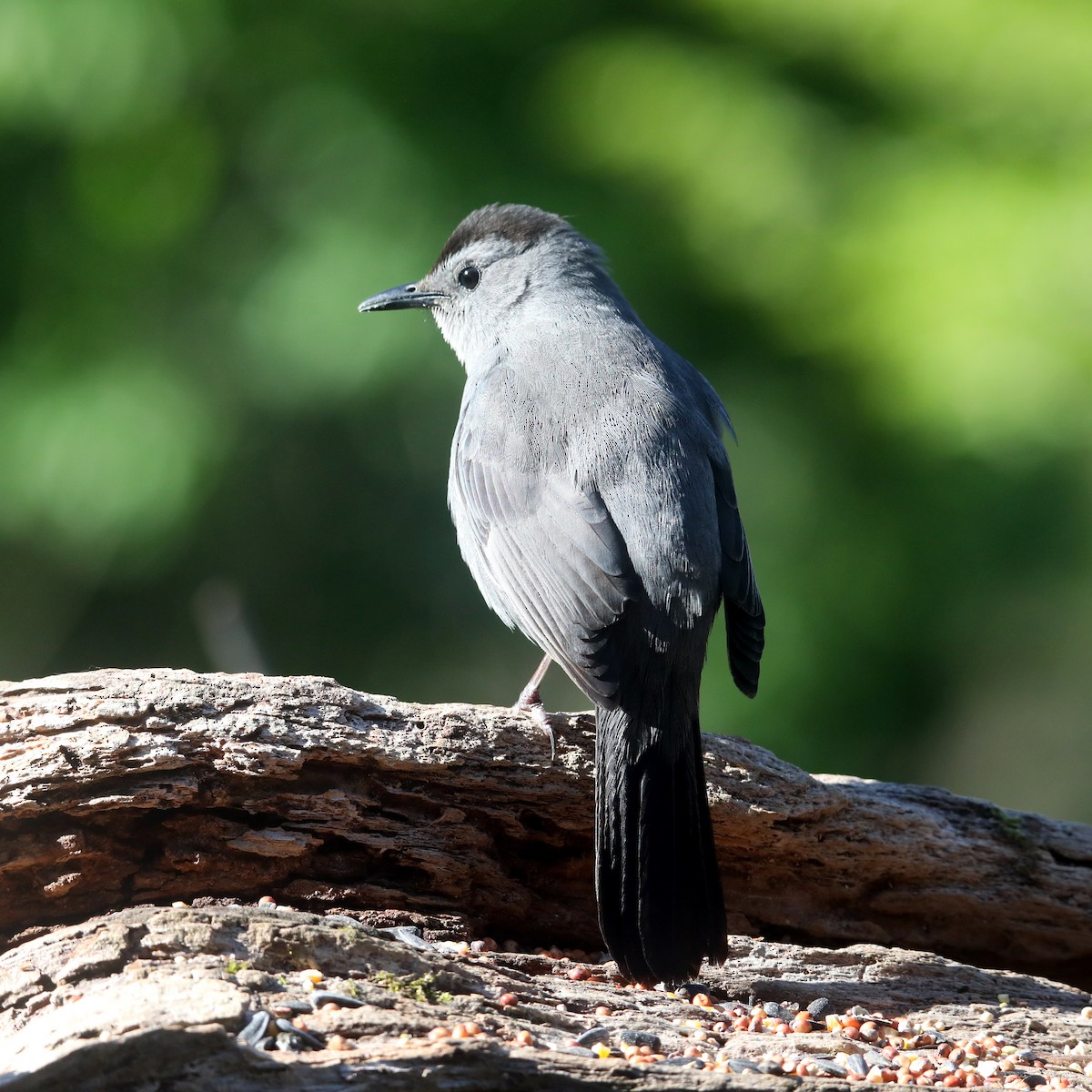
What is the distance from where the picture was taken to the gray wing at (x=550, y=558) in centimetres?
389

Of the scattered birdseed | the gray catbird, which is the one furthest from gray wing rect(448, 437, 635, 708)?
the scattered birdseed

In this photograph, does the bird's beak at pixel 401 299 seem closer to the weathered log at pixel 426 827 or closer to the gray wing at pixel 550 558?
the gray wing at pixel 550 558

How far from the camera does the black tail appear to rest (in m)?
3.71

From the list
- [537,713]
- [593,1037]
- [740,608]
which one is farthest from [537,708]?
[593,1037]

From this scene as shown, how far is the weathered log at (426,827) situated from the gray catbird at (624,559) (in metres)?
0.42

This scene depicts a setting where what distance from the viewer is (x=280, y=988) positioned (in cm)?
298

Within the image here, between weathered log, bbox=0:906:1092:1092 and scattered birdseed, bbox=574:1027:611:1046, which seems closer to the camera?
weathered log, bbox=0:906:1092:1092

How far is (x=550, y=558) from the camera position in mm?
4109

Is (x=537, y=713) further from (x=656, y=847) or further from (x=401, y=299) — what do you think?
(x=401, y=299)

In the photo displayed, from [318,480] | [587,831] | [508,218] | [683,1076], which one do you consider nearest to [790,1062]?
[683,1076]

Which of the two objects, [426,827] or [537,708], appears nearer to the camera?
[426,827]

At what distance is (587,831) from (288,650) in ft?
11.4

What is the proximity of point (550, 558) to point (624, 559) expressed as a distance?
247 millimetres

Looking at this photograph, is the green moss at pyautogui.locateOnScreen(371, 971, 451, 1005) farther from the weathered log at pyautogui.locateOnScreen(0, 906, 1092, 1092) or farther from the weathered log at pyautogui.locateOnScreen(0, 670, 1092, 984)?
the weathered log at pyautogui.locateOnScreen(0, 670, 1092, 984)
